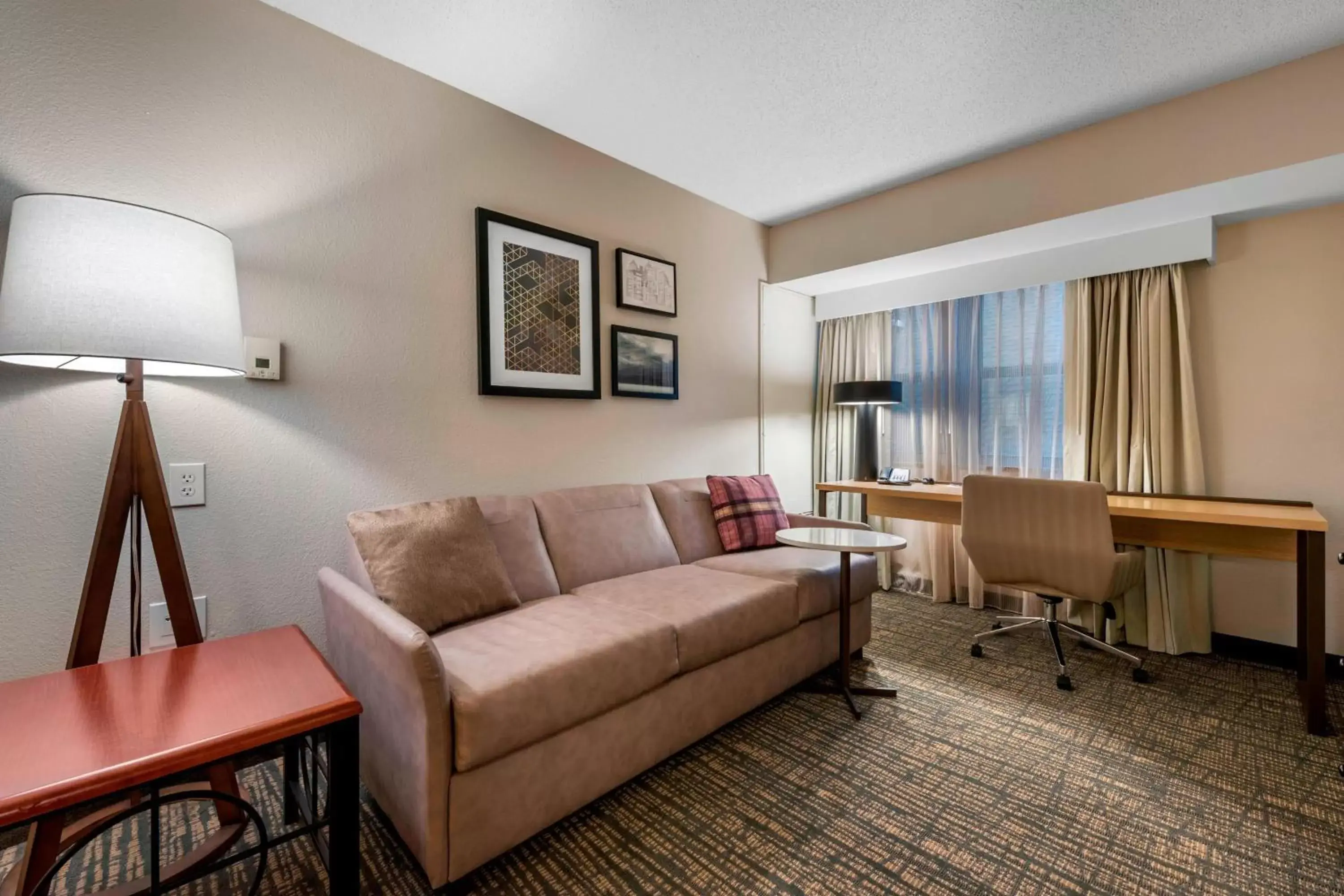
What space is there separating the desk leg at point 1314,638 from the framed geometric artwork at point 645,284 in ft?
9.45

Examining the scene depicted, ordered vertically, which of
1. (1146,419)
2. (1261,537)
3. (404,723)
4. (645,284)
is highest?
(645,284)

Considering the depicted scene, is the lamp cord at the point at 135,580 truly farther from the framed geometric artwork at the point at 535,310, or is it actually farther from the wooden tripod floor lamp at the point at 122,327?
the framed geometric artwork at the point at 535,310

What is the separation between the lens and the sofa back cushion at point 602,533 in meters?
2.34

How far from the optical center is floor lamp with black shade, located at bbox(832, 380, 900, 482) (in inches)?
142

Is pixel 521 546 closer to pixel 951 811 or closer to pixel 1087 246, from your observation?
pixel 951 811

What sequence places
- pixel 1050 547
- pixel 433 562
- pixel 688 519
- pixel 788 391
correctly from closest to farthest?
1. pixel 433 562
2. pixel 1050 547
3. pixel 688 519
4. pixel 788 391

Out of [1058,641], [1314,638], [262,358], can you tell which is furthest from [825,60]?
[1314,638]

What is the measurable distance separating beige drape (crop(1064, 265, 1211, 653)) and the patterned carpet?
542 mm

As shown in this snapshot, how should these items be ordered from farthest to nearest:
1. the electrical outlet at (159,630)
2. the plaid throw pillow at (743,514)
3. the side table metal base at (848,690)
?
1. the plaid throw pillow at (743,514)
2. the side table metal base at (848,690)
3. the electrical outlet at (159,630)

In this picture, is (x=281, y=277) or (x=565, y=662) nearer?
(x=565, y=662)

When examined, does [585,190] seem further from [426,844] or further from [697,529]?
[426,844]

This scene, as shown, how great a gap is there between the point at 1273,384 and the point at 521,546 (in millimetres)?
3605

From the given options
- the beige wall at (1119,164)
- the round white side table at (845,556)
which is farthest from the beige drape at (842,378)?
the round white side table at (845,556)

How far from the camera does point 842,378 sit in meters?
4.14
